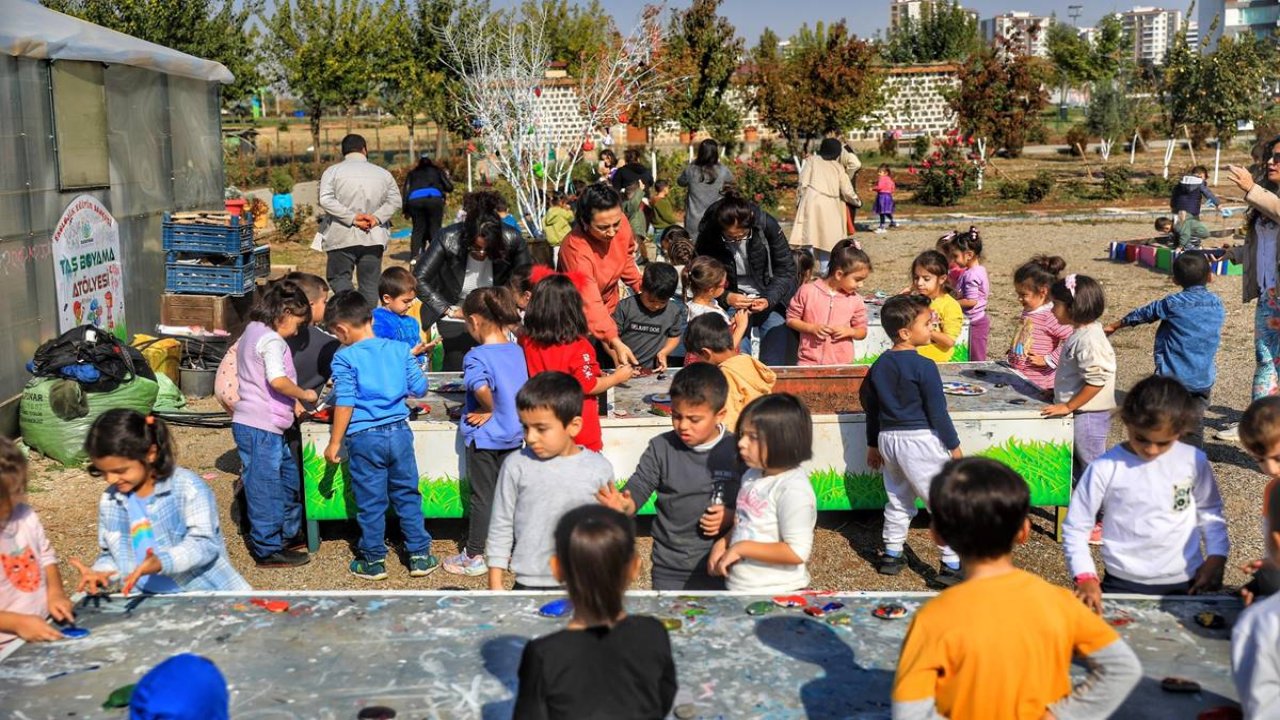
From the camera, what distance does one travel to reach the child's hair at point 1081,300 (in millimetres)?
6238

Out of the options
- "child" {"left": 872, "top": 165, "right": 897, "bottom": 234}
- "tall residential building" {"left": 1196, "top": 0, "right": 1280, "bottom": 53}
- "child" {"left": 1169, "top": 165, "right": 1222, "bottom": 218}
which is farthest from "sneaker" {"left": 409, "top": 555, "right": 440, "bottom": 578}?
"tall residential building" {"left": 1196, "top": 0, "right": 1280, "bottom": 53}

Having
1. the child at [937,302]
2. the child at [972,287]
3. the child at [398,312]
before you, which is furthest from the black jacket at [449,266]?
the child at [972,287]

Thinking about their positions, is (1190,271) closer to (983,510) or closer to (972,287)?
(972,287)

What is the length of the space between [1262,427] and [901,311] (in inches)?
85.2

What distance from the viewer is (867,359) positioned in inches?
365

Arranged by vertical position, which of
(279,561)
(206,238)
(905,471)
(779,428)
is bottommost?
(279,561)

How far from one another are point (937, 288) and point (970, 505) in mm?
5185

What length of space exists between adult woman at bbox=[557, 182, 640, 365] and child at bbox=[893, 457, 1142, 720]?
3706mm

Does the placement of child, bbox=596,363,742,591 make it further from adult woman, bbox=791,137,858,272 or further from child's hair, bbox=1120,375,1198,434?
adult woman, bbox=791,137,858,272

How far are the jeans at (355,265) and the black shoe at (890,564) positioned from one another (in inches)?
227

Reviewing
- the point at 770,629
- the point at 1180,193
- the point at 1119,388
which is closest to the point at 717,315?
the point at 770,629

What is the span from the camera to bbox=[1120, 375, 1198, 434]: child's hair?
13.2 ft

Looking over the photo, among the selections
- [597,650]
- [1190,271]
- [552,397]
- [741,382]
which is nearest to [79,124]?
[741,382]

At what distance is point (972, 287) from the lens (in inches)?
348
